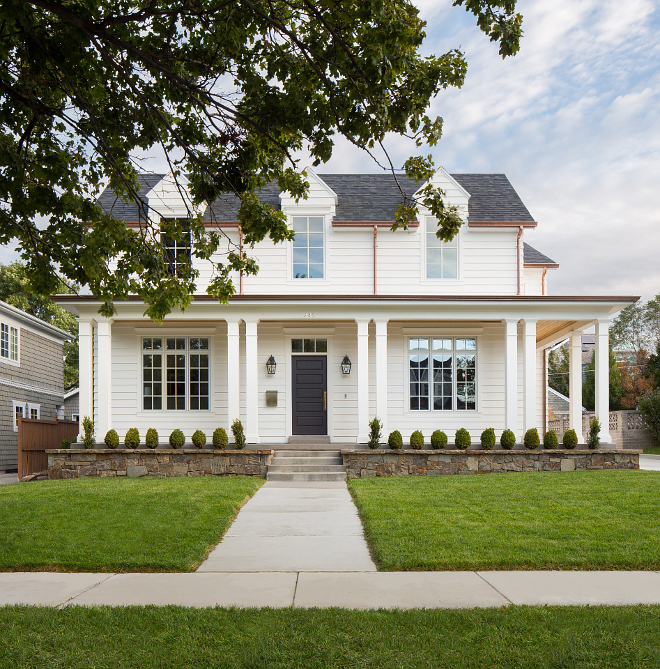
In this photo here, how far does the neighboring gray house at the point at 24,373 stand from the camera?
19.0m

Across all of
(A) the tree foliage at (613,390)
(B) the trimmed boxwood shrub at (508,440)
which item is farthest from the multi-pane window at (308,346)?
(A) the tree foliage at (613,390)

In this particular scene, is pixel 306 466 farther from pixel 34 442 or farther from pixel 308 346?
pixel 34 442

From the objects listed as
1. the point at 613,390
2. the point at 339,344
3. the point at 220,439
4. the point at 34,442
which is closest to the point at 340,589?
the point at 220,439

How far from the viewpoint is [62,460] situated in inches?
544

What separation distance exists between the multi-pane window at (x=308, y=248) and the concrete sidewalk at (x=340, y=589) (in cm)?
1100

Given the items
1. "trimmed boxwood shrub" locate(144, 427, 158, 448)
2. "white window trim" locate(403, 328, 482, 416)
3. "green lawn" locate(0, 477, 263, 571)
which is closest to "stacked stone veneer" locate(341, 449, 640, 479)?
"white window trim" locate(403, 328, 482, 416)

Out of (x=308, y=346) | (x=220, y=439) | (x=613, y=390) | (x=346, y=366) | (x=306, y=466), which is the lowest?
(x=306, y=466)

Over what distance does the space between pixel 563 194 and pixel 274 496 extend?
1550 centimetres

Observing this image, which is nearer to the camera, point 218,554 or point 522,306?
point 218,554

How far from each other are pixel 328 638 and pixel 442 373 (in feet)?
41.2

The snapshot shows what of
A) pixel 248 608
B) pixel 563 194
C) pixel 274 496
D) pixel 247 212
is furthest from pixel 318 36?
pixel 563 194

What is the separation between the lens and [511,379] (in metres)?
14.7

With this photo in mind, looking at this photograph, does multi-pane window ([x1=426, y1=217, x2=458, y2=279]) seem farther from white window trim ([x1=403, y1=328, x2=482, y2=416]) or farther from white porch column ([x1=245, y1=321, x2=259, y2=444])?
white porch column ([x1=245, y1=321, x2=259, y2=444])

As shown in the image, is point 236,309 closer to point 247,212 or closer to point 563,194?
point 247,212
